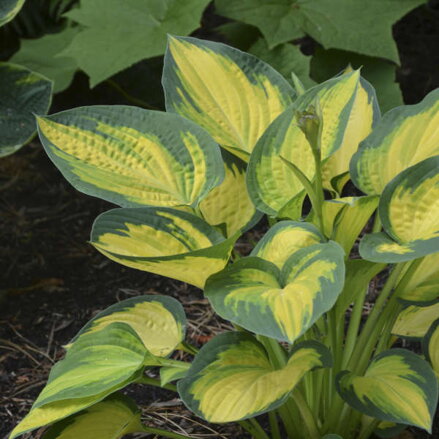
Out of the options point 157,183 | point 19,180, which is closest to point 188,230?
point 157,183

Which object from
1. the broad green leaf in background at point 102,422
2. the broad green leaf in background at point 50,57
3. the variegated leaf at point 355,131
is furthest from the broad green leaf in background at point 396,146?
the broad green leaf in background at point 50,57

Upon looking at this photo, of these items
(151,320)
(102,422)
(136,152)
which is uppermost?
(136,152)

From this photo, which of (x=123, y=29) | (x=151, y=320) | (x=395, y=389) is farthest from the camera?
(x=123, y=29)

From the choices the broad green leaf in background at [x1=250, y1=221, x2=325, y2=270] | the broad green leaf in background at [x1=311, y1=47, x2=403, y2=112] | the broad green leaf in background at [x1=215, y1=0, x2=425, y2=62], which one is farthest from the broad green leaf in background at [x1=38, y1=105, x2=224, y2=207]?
the broad green leaf in background at [x1=311, y1=47, x2=403, y2=112]

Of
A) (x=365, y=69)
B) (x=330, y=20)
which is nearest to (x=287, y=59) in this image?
(x=330, y=20)

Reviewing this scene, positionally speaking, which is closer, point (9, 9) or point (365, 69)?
point (9, 9)

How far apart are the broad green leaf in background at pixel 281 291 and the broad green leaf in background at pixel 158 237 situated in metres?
0.04

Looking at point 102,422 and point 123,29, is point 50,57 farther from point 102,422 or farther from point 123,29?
point 102,422

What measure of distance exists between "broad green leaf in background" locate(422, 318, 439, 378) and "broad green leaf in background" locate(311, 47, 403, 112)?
3.30 feet

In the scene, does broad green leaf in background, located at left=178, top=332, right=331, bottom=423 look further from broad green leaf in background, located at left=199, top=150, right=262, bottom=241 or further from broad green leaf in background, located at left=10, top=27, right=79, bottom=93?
broad green leaf in background, located at left=10, top=27, right=79, bottom=93

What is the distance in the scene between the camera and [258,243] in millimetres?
1101

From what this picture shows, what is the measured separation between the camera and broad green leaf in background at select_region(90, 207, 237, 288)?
105cm

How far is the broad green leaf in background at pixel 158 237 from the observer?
105 centimetres

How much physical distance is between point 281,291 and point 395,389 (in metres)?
0.26
